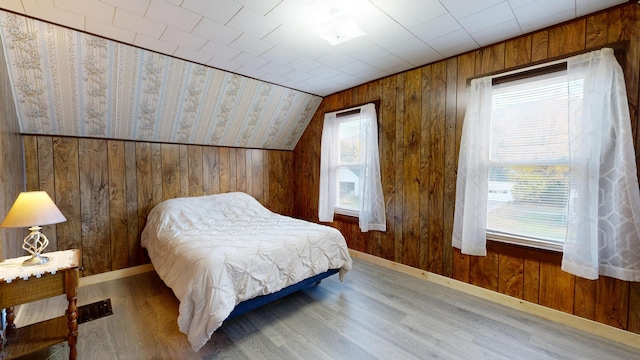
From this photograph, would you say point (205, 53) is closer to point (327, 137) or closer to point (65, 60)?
point (65, 60)

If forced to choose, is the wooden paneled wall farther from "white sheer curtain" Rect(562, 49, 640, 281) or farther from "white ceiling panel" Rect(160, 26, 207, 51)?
"white sheer curtain" Rect(562, 49, 640, 281)

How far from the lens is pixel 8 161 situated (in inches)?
75.7

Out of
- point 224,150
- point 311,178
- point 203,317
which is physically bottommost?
point 203,317

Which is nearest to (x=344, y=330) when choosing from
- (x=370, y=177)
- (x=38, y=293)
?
(x=370, y=177)

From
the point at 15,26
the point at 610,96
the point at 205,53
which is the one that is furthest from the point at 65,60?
the point at 610,96

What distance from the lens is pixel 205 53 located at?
7.89 feet

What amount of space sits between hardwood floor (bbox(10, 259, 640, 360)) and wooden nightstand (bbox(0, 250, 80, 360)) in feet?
0.61

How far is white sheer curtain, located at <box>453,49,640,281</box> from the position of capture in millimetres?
1756

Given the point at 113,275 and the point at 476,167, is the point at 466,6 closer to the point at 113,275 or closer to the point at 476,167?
the point at 476,167

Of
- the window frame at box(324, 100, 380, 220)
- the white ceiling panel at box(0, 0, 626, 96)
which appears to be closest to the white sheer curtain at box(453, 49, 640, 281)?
the white ceiling panel at box(0, 0, 626, 96)

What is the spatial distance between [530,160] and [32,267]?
368 cm

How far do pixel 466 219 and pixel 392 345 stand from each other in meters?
1.33

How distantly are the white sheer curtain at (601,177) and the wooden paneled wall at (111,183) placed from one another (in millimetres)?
3819

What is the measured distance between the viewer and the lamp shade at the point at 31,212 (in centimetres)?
151
